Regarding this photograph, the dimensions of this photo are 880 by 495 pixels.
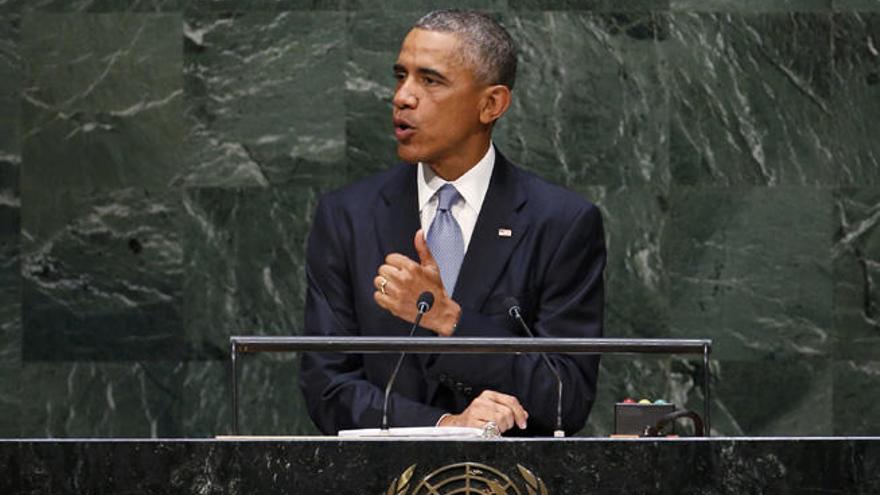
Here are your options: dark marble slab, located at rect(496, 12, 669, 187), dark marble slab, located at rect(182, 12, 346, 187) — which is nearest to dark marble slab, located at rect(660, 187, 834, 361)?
dark marble slab, located at rect(496, 12, 669, 187)

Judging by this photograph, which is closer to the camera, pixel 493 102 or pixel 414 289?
pixel 414 289

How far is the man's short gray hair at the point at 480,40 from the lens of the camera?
18.1ft

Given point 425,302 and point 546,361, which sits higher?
point 425,302

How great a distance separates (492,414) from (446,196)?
2.59ft

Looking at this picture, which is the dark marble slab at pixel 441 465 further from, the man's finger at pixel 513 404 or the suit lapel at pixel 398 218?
the suit lapel at pixel 398 218

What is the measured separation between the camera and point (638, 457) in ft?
13.6

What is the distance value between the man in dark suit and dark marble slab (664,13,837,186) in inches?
74.9

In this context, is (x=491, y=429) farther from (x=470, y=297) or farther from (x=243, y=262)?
(x=243, y=262)

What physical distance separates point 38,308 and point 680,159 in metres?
2.43

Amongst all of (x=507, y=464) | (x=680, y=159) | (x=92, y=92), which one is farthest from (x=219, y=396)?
(x=507, y=464)

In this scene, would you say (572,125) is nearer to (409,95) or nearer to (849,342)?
(849,342)

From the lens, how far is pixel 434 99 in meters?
5.55

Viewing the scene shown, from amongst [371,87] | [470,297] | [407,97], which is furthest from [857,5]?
[470,297]

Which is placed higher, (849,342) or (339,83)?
(339,83)
